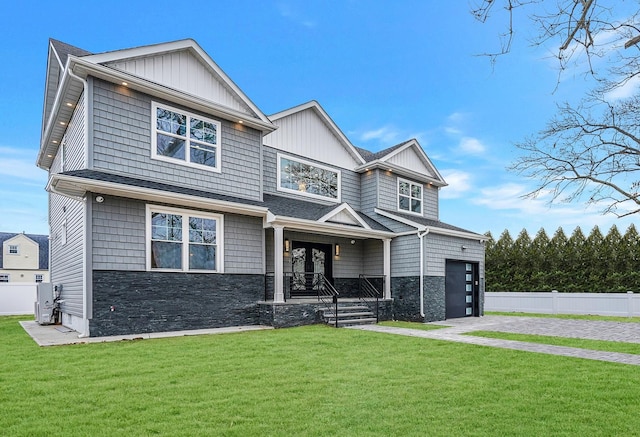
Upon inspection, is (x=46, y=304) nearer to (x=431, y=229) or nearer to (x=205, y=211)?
(x=205, y=211)

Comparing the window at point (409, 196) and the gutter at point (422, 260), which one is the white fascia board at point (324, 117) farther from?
the gutter at point (422, 260)

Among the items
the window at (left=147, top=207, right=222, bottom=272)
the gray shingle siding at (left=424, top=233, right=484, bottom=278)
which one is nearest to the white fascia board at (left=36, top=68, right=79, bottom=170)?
the window at (left=147, top=207, right=222, bottom=272)

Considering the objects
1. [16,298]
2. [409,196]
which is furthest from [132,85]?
[16,298]

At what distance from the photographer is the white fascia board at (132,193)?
8.15 m

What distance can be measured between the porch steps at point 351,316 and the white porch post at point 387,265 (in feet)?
4.61

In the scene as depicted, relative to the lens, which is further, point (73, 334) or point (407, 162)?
point (407, 162)

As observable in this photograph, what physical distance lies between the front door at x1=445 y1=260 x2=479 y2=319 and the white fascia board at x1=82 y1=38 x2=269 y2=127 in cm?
889

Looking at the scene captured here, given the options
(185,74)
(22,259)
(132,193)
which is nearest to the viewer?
(132,193)

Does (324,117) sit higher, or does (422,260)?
(324,117)

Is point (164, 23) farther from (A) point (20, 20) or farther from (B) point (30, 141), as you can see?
(B) point (30, 141)

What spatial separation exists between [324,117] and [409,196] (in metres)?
5.24

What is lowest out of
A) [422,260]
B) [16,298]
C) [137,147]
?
[16,298]

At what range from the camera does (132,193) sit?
9.02 metres

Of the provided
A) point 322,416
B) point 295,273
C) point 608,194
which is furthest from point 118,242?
point 608,194
